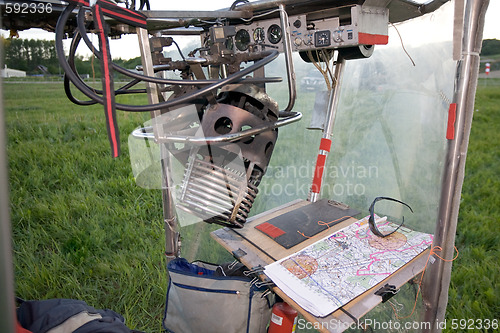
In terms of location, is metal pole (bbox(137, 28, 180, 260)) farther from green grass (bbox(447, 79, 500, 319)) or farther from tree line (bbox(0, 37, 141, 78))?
green grass (bbox(447, 79, 500, 319))

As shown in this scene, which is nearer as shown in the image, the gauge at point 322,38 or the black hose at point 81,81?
the black hose at point 81,81

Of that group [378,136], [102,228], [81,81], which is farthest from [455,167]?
[102,228]

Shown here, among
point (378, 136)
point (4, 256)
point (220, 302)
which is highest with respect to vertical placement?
point (4, 256)

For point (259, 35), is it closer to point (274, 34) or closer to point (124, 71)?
point (274, 34)

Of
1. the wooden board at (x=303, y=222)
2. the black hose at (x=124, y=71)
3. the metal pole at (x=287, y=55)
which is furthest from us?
the wooden board at (x=303, y=222)

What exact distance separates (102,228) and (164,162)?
1.75 metres

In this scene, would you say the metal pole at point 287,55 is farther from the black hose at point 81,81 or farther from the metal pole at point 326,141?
the metal pole at point 326,141

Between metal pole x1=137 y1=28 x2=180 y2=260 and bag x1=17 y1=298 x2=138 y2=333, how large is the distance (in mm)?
546

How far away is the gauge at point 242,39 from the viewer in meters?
1.66

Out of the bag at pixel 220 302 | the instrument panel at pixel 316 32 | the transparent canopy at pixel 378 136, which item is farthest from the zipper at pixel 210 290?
the instrument panel at pixel 316 32

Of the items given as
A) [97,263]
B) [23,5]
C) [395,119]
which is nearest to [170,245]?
[97,263]

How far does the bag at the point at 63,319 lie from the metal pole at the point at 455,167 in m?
1.24

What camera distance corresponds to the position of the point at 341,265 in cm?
134

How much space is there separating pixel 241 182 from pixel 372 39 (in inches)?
36.7
